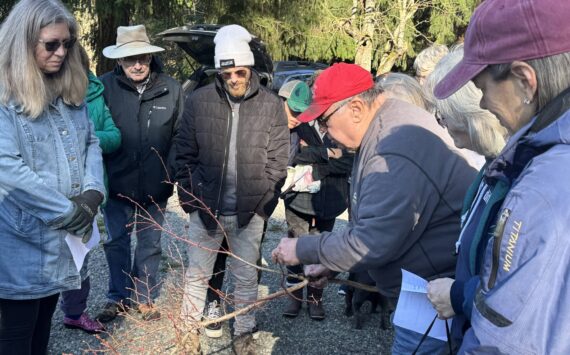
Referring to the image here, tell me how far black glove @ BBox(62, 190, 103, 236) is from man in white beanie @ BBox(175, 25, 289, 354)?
84 centimetres

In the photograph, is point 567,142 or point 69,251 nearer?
point 567,142

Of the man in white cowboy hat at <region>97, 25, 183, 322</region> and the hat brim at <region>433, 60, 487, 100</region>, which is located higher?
the hat brim at <region>433, 60, 487, 100</region>

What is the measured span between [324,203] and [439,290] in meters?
2.48

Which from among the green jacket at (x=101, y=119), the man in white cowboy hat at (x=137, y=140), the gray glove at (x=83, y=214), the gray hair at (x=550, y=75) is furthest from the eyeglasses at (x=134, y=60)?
the gray hair at (x=550, y=75)

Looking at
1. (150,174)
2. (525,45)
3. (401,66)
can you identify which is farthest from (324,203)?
(401,66)

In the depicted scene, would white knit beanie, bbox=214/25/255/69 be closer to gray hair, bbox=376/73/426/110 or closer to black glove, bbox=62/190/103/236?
gray hair, bbox=376/73/426/110

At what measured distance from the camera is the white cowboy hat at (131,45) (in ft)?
12.4

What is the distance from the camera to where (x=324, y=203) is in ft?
13.3

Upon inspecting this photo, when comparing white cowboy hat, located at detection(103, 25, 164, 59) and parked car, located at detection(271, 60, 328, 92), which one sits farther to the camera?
parked car, located at detection(271, 60, 328, 92)

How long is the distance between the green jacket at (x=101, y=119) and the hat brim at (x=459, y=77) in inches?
104

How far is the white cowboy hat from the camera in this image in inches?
148

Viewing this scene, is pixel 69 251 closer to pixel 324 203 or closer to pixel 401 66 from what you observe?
pixel 324 203

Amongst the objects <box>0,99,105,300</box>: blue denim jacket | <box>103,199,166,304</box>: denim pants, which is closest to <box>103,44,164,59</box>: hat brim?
<box>103,199,166,304</box>: denim pants

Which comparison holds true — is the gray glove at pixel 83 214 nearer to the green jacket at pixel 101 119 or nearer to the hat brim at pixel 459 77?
the green jacket at pixel 101 119
